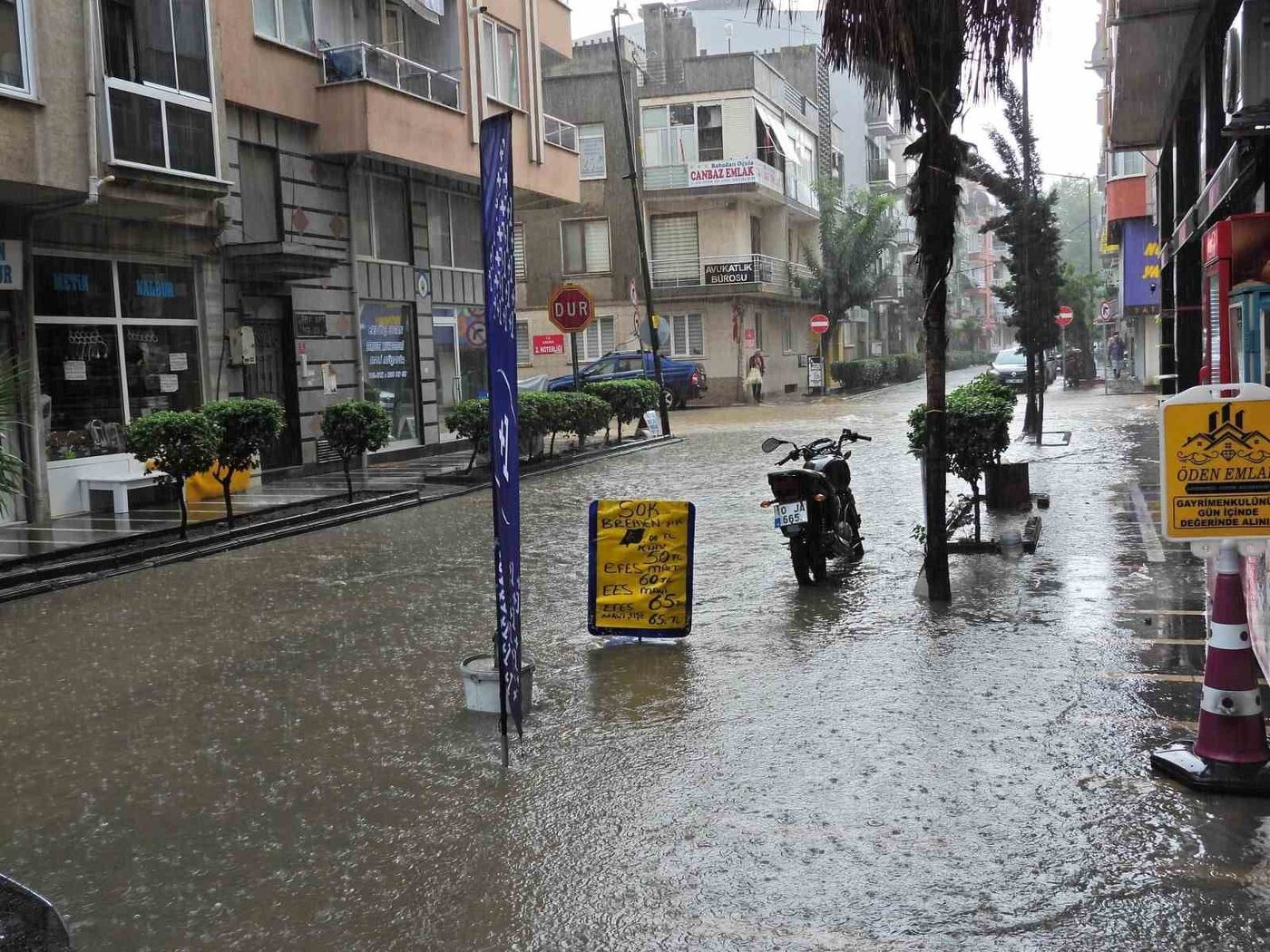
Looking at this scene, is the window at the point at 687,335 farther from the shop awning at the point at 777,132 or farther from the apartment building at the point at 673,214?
the shop awning at the point at 777,132

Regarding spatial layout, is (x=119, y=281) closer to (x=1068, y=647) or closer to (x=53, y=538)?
(x=53, y=538)

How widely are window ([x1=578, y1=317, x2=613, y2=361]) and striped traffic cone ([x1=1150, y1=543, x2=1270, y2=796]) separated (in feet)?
133

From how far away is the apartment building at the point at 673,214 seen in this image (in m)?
44.8

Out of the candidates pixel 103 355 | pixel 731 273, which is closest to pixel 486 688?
pixel 103 355

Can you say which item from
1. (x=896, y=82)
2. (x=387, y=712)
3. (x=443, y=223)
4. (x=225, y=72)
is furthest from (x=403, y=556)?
(x=443, y=223)

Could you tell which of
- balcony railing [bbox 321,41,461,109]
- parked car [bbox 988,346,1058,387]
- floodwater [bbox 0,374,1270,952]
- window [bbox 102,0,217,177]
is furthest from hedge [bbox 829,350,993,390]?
floodwater [bbox 0,374,1270,952]

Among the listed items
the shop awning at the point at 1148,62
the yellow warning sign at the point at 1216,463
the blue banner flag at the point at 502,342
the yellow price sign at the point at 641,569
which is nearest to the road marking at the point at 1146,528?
the yellow price sign at the point at 641,569

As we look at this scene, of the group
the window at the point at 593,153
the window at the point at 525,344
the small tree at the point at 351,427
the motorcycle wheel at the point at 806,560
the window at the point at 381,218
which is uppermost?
the window at the point at 593,153

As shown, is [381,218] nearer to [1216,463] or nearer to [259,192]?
[259,192]

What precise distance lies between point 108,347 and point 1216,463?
1406 cm

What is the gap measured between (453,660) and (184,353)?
11141 mm

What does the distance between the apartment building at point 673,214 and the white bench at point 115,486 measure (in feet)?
96.5

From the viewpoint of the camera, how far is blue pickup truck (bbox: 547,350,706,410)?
3744 cm

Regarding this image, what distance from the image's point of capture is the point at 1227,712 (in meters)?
5.06
